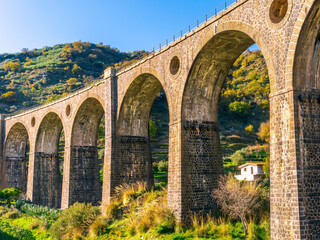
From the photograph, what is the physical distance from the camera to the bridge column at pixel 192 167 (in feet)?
59.3

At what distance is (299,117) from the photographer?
1250 centimetres

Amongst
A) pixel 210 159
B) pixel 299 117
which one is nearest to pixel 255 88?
pixel 210 159

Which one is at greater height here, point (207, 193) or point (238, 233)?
point (207, 193)

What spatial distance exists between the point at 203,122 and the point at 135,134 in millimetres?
7279

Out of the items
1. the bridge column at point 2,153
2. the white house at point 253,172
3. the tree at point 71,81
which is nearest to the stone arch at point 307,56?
the white house at point 253,172

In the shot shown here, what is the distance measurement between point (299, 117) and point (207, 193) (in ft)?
24.4

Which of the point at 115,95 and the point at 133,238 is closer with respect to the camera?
the point at 133,238

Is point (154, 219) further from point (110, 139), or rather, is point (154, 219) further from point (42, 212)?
point (42, 212)

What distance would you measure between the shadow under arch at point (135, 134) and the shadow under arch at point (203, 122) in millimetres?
5478

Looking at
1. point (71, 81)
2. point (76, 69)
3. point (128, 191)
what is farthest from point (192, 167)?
point (76, 69)

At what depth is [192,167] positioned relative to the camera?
18.6 m

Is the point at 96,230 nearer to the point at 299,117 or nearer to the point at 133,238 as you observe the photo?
the point at 133,238

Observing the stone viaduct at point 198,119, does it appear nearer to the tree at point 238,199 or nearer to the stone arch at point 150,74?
the stone arch at point 150,74

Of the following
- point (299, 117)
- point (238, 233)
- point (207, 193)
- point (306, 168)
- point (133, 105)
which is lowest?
point (238, 233)
